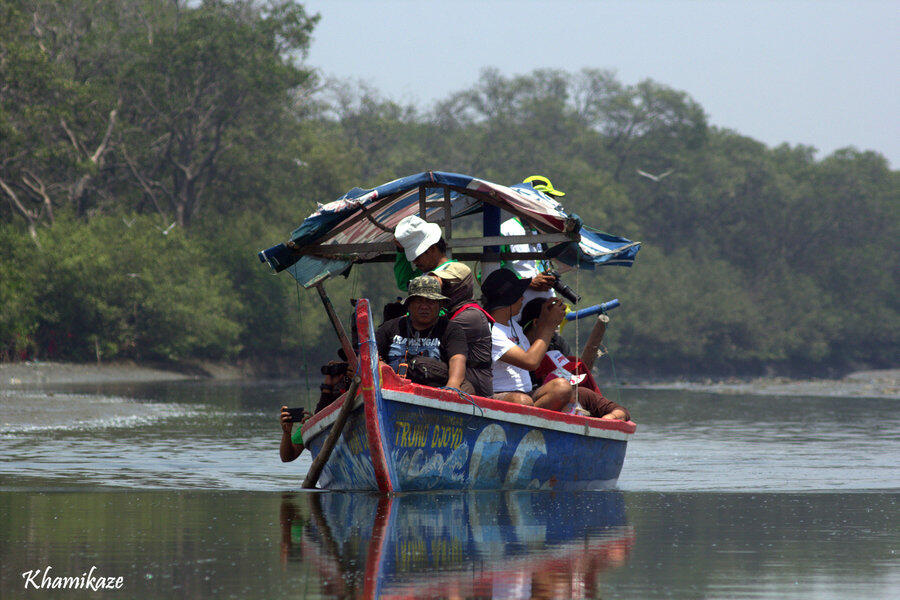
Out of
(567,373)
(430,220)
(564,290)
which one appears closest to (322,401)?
(567,373)

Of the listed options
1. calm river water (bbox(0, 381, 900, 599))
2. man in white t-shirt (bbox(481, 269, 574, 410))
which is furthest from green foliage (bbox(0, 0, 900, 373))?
man in white t-shirt (bbox(481, 269, 574, 410))

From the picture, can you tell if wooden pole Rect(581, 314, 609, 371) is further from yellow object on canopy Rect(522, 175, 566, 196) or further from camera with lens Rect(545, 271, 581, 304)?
yellow object on canopy Rect(522, 175, 566, 196)

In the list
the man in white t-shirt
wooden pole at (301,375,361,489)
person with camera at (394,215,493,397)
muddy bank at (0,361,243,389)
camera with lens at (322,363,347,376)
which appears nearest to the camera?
wooden pole at (301,375,361,489)

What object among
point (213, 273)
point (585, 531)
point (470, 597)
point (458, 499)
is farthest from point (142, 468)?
point (213, 273)

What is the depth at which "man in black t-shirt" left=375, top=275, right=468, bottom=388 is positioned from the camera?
9.88 m

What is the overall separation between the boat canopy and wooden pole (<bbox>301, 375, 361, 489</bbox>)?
166 cm

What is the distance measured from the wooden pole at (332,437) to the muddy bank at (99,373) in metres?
23.8

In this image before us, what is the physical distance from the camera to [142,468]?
44.7ft

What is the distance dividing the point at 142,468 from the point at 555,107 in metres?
65.2

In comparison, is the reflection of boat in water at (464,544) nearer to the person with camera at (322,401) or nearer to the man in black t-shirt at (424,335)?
the person with camera at (322,401)

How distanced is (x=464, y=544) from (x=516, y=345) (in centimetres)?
303

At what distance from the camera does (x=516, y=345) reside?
35.0 feet

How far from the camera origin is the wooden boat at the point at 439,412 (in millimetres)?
9898

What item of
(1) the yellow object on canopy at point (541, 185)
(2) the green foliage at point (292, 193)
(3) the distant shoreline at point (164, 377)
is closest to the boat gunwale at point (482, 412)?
(1) the yellow object on canopy at point (541, 185)
